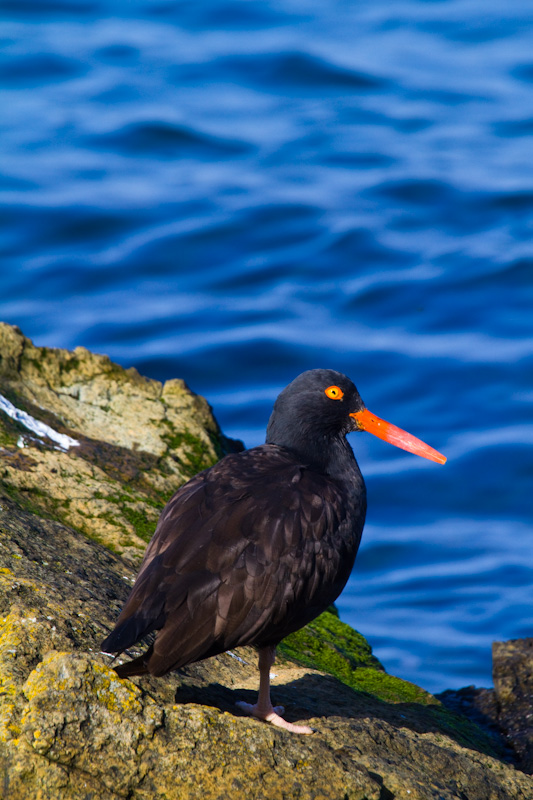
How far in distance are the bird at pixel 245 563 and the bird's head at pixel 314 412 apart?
0.20 m

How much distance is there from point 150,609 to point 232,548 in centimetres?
52

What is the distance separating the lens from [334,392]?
591 centimetres

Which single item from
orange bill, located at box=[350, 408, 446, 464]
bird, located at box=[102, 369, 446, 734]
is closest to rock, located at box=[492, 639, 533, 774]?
orange bill, located at box=[350, 408, 446, 464]

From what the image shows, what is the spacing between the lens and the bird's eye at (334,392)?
591cm

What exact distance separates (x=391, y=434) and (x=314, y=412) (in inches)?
30.3

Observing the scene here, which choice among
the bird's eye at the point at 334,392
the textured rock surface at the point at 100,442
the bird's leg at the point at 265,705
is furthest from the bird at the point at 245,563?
the textured rock surface at the point at 100,442

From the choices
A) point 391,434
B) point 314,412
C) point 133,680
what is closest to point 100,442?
point 314,412

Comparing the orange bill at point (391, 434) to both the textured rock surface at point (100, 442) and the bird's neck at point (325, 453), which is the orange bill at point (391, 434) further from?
the textured rock surface at point (100, 442)

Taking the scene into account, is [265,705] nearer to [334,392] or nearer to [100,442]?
[334,392]

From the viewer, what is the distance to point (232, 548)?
4477 millimetres

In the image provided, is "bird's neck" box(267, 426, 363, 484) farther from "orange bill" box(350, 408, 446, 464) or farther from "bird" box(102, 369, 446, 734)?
"orange bill" box(350, 408, 446, 464)

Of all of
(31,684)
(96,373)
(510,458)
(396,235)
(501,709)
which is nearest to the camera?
(31,684)

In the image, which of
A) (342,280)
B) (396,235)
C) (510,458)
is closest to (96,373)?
(510,458)

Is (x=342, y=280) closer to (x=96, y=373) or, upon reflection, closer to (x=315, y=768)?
(x=96, y=373)
